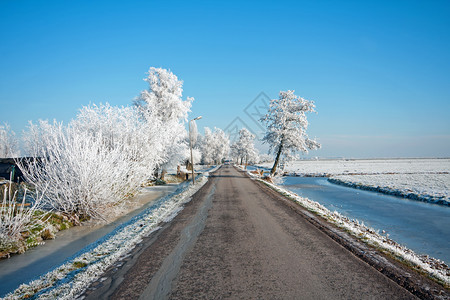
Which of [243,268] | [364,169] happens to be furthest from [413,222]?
[364,169]

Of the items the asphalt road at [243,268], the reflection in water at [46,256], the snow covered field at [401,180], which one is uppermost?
the asphalt road at [243,268]

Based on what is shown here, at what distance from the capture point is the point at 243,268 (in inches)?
195

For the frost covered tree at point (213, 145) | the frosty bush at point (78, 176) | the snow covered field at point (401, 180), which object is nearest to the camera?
the frosty bush at point (78, 176)

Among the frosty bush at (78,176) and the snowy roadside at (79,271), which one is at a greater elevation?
the frosty bush at (78,176)

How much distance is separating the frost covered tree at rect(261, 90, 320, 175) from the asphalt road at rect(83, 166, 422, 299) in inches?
943

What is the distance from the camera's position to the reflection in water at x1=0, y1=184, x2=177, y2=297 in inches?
234

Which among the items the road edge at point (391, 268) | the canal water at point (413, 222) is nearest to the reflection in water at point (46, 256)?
the road edge at point (391, 268)

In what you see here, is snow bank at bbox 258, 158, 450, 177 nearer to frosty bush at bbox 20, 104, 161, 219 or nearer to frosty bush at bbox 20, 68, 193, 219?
frosty bush at bbox 20, 68, 193, 219

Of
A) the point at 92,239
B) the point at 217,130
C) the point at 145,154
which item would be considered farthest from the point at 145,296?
the point at 217,130

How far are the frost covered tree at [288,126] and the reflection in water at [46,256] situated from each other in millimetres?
24800

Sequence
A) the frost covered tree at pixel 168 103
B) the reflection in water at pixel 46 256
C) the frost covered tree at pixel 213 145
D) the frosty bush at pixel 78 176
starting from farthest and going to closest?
1. the frost covered tree at pixel 213 145
2. the frost covered tree at pixel 168 103
3. the frosty bush at pixel 78 176
4. the reflection in water at pixel 46 256

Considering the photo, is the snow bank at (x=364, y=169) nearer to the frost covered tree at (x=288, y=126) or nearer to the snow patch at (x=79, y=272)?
the frost covered tree at (x=288, y=126)

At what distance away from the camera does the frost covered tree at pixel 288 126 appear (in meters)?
30.7

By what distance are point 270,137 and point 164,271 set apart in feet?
92.6
